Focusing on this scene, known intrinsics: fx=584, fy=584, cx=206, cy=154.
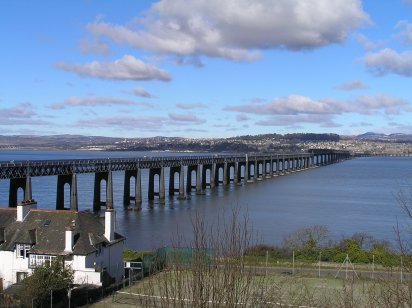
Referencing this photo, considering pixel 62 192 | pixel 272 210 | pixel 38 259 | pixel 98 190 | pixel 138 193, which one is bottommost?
pixel 272 210

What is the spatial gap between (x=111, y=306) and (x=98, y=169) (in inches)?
1694

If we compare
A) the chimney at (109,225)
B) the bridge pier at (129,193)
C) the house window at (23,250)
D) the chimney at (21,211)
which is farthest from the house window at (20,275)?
the bridge pier at (129,193)

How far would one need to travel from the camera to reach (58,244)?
28641mm

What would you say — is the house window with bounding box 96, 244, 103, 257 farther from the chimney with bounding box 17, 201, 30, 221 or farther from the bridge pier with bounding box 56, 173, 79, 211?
the bridge pier with bounding box 56, 173, 79, 211

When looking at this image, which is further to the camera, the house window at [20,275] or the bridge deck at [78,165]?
the bridge deck at [78,165]

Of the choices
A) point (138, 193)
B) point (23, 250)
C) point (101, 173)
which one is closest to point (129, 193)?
point (138, 193)

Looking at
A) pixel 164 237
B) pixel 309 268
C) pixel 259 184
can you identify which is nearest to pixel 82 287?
pixel 309 268

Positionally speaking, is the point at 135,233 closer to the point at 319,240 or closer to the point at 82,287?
the point at 319,240

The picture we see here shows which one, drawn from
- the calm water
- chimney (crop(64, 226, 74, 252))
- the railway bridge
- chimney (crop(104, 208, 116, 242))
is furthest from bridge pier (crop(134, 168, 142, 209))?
chimney (crop(64, 226, 74, 252))

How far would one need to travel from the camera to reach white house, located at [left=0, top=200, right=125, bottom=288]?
91.8 ft

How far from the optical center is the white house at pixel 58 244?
27969 mm

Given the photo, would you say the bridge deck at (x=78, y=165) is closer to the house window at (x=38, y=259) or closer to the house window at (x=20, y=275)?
the house window at (x=20, y=275)

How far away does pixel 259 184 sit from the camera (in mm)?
111000

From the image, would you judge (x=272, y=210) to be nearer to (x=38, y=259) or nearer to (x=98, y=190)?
(x=98, y=190)
